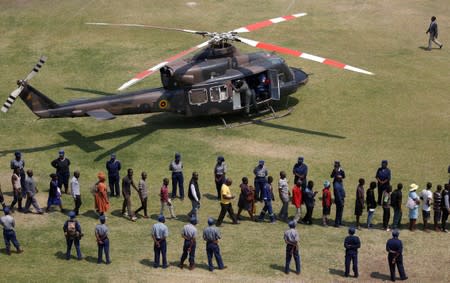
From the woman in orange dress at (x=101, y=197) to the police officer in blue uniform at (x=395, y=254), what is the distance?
8.90 metres

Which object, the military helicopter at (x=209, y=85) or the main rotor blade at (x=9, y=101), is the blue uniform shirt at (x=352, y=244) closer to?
the military helicopter at (x=209, y=85)

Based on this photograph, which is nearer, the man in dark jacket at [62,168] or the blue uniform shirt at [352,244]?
the blue uniform shirt at [352,244]

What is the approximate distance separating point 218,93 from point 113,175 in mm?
7477

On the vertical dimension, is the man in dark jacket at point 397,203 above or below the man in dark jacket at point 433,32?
below

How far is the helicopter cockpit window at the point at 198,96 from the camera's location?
98.4ft

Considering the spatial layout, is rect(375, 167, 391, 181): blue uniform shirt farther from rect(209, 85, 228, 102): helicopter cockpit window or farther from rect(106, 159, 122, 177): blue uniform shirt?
rect(209, 85, 228, 102): helicopter cockpit window

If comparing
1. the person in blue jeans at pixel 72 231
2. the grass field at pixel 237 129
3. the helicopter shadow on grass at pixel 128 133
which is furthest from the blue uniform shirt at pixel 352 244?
the helicopter shadow on grass at pixel 128 133

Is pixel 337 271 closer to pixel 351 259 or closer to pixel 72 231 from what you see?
pixel 351 259

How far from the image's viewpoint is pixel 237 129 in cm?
3064

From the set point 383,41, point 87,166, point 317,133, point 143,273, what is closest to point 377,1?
point 383,41

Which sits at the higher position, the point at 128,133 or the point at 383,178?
the point at 128,133

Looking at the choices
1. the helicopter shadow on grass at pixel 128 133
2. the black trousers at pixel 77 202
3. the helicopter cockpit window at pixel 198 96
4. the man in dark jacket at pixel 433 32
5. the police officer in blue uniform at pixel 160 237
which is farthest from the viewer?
the man in dark jacket at pixel 433 32

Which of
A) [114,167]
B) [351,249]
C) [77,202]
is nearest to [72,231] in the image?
[77,202]

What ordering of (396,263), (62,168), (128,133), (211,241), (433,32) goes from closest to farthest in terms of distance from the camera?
(396,263) → (211,241) → (62,168) → (128,133) → (433,32)
